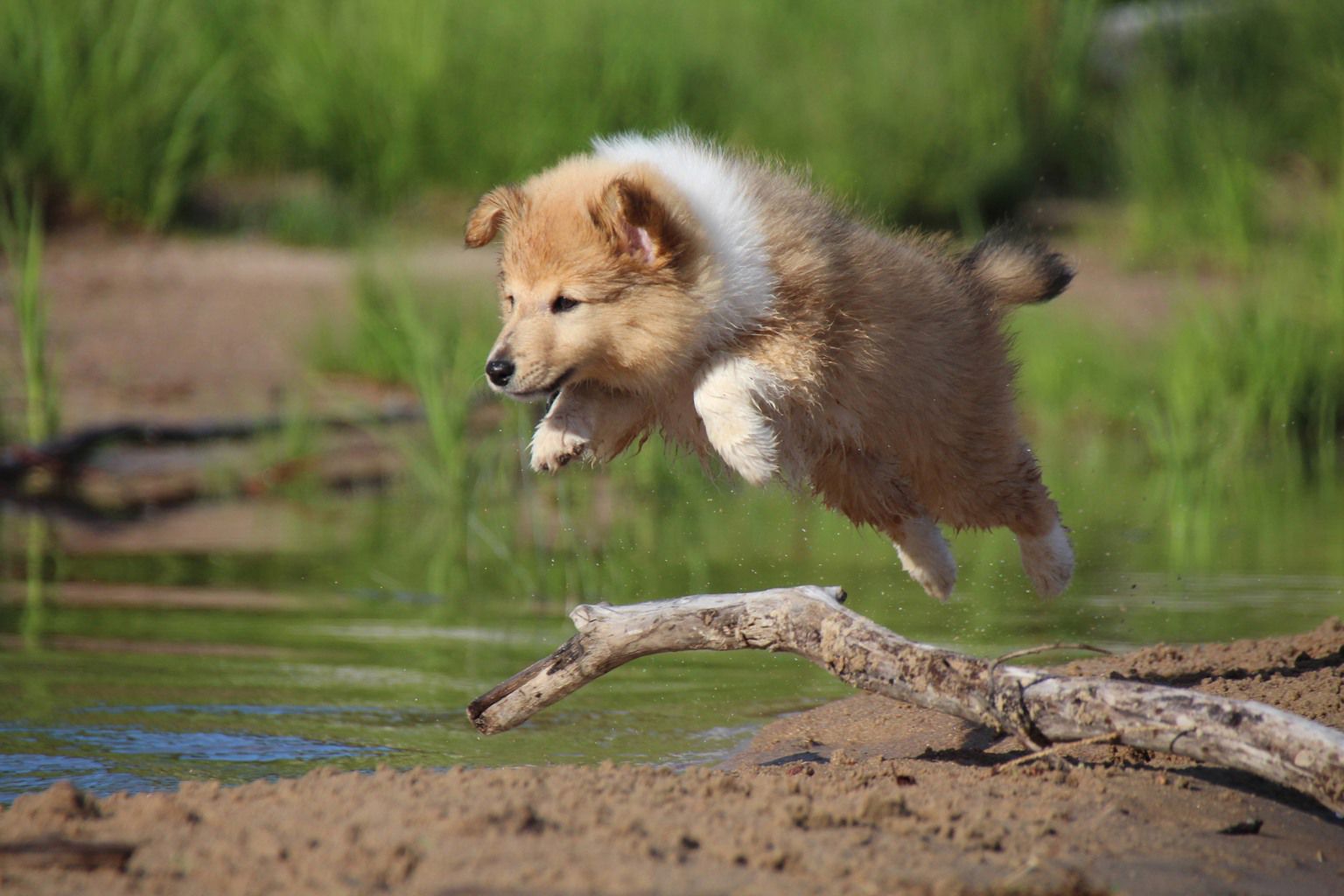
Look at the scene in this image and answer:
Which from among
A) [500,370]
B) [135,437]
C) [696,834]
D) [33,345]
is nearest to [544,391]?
[500,370]

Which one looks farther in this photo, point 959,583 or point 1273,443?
point 1273,443

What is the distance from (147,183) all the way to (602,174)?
956cm

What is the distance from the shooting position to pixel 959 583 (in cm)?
668

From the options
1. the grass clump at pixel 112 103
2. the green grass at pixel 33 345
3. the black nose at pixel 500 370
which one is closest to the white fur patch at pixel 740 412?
the black nose at pixel 500 370

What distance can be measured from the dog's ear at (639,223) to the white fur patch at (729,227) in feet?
0.46

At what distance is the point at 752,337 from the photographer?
15.1ft

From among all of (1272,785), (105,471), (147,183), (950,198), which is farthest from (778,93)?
(1272,785)

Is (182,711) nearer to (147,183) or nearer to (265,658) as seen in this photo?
(265,658)

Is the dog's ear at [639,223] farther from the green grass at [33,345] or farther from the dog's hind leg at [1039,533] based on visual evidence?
the green grass at [33,345]

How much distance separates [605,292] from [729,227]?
0.42 meters

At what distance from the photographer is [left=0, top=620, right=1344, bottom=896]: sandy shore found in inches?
108

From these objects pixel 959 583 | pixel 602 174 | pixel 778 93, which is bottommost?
pixel 959 583

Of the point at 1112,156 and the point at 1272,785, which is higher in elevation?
the point at 1112,156

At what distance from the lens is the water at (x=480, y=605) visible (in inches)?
179
